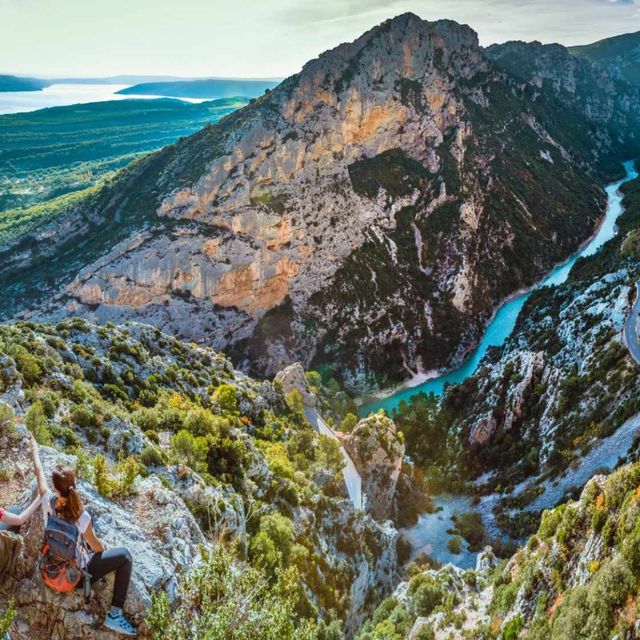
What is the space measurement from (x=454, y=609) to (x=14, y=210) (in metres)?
125

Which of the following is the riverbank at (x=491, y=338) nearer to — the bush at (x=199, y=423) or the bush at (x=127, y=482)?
the bush at (x=199, y=423)

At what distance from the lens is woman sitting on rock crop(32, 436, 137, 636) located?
9.07 meters

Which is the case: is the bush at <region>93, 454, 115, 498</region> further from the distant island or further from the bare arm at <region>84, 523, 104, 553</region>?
the distant island

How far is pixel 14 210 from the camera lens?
11962 centimetres

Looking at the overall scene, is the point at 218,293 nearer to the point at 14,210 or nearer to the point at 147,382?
the point at 147,382

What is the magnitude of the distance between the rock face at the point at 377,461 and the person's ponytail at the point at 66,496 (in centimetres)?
3509

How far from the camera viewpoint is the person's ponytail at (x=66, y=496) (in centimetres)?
889

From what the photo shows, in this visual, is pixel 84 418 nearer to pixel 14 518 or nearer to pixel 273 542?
pixel 273 542

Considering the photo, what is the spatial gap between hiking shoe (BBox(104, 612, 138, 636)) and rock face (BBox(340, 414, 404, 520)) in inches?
1325

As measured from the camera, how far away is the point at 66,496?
9.08 meters

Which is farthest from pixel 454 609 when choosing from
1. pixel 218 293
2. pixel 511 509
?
pixel 218 293

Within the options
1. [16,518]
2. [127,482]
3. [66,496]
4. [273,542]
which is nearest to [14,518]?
[16,518]

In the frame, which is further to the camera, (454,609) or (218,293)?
(218,293)

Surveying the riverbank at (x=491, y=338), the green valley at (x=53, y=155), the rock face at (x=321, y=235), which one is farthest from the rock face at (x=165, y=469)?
the green valley at (x=53, y=155)
